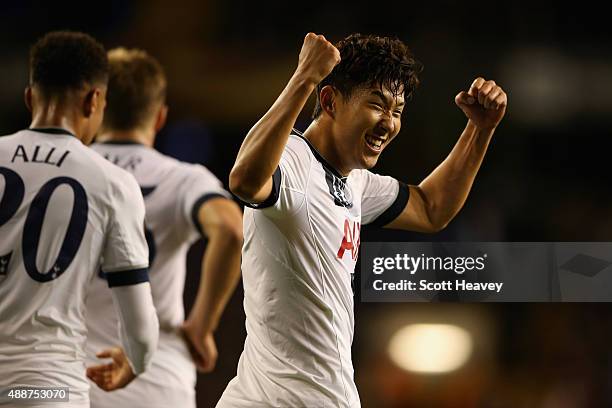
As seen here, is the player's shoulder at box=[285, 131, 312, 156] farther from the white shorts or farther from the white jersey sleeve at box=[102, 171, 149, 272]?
the white shorts

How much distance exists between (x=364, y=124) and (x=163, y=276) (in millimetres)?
1022

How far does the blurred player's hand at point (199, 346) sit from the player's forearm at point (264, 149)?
1.19m

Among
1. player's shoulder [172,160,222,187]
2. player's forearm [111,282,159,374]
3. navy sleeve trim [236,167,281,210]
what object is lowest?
player's forearm [111,282,159,374]

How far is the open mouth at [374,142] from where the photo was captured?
1829 millimetres

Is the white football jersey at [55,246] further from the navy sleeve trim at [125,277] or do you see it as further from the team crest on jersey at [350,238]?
the team crest on jersey at [350,238]

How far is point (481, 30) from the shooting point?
11.9 feet

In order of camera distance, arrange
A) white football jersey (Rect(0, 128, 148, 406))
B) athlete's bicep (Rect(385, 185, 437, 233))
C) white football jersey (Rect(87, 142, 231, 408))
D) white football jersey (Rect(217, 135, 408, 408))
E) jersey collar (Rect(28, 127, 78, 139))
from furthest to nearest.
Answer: white football jersey (Rect(87, 142, 231, 408))
athlete's bicep (Rect(385, 185, 437, 233))
jersey collar (Rect(28, 127, 78, 139))
white football jersey (Rect(0, 128, 148, 406))
white football jersey (Rect(217, 135, 408, 408))

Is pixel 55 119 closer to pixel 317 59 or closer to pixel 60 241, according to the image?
pixel 60 241

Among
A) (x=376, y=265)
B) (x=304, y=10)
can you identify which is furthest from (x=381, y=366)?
(x=304, y=10)

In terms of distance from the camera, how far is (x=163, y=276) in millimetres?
2631

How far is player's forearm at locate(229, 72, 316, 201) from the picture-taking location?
1502 mm

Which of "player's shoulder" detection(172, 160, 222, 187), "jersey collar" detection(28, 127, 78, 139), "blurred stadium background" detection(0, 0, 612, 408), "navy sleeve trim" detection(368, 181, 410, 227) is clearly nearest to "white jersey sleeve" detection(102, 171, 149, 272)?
"jersey collar" detection(28, 127, 78, 139)

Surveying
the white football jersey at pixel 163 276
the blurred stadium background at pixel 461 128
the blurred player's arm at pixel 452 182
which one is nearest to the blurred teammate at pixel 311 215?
the blurred player's arm at pixel 452 182

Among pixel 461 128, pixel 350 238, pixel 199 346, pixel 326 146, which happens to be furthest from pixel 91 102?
pixel 461 128
